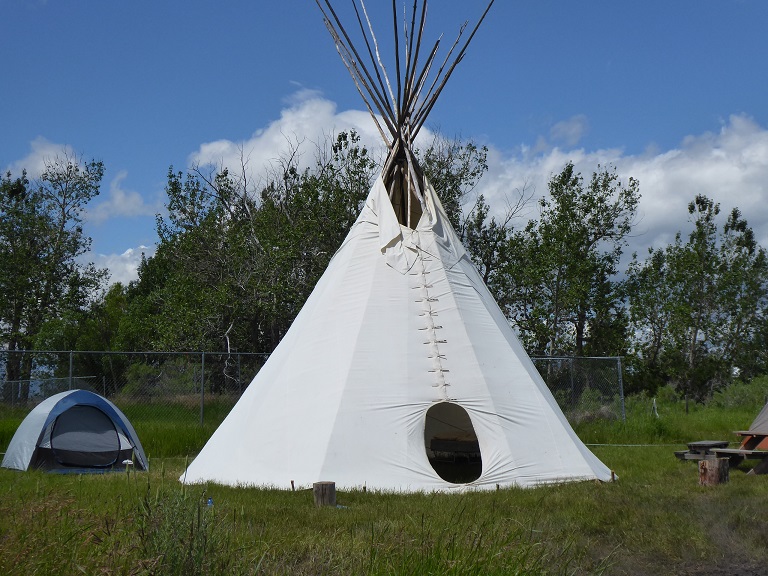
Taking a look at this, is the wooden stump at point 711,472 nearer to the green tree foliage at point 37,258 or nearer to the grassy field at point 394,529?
the grassy field at point 394,529

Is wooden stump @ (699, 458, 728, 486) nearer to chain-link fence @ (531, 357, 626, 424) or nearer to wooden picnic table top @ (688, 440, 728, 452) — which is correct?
wooden picnic table top @ (688, 440, 728, 452)

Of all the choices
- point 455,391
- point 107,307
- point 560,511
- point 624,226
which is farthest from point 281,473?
point 107,307

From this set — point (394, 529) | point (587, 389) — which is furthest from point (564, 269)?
point (394, 529)

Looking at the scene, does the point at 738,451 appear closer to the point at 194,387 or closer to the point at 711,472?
the point at 711,472

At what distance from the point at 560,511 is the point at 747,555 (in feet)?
4.88

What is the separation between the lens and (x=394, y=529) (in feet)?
17.9

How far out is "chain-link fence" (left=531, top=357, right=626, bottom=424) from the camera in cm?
1597

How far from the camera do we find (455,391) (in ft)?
27.6

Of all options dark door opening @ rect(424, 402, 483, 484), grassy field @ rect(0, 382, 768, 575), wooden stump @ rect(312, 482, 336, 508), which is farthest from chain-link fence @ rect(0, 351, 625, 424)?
wooden stump @ rect(312, 482, 336, 508)

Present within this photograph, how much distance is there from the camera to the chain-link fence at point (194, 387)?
14.8 metres

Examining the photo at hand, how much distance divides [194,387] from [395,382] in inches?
314

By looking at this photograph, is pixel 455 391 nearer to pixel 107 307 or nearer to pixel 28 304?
pixel 28 304

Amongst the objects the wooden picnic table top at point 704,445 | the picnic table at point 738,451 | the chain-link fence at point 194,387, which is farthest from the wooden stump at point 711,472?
the chain-link fence at point 194,387

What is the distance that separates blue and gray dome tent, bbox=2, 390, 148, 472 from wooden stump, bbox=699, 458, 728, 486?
7.21 meters
